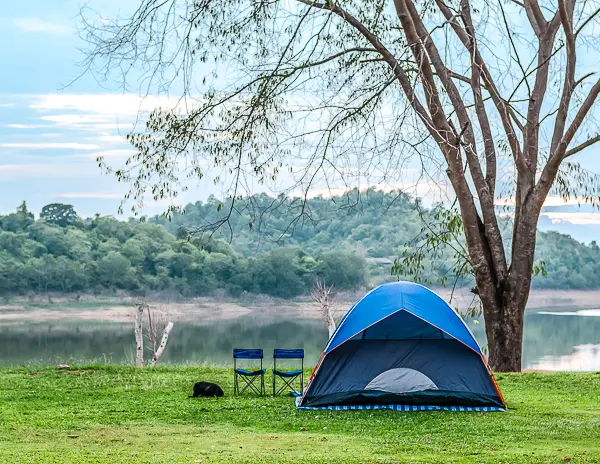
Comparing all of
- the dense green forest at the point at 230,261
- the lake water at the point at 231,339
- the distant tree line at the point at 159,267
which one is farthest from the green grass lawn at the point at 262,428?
the distant tree line at the point at 159,267

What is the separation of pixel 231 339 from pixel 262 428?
89.3 ft

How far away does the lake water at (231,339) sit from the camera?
28.9 m

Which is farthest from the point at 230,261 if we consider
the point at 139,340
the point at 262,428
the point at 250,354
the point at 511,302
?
the point at 262,428

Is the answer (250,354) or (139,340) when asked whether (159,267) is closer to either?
(139,340)

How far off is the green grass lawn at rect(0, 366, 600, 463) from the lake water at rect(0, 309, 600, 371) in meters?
15.0

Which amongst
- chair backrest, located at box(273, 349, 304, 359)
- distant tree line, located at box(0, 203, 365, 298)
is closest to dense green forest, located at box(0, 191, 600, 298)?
distant tree line, located at box(0, 203, 365, 298)

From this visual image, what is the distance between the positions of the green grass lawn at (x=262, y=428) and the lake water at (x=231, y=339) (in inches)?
589

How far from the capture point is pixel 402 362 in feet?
30.7

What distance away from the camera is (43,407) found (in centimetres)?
942

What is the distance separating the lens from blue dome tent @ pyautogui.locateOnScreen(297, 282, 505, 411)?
9.07 metres

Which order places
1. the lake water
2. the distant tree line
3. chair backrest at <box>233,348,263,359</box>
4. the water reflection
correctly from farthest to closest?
the distant tree line → the lake water → the water reflection → chair backrest at <box>233,348,263,359</box>

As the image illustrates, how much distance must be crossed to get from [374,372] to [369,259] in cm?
3549

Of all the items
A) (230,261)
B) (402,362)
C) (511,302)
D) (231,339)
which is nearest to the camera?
(402,362)

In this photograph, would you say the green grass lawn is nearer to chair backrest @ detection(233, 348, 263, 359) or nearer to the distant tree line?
chair backrest @ detection(233, 348, 263, 359)
